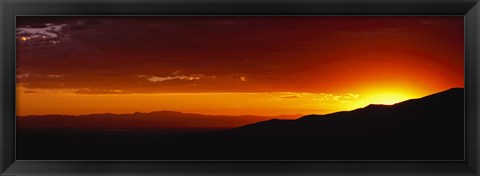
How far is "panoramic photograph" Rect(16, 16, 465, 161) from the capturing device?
79.9 inches

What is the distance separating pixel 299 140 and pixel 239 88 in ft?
1.05

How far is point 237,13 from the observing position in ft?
6.55

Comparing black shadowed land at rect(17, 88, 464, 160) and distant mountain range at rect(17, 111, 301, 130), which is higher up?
distant mountain range at rect(17, 111, 301, 130)

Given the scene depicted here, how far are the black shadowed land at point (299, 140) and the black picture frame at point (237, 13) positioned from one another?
0.03 metres

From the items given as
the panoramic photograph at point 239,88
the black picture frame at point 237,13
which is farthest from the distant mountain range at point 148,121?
the black picture frame at point 237,13

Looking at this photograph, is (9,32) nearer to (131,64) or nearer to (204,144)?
(131,64)

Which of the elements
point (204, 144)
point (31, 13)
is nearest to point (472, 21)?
Answer: point (204, 144)

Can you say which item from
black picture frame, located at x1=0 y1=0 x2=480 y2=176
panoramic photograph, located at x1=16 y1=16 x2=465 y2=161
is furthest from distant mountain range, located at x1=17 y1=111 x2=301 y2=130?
black picture frame, located at x1=0 y1=0 x2=480 y2=176

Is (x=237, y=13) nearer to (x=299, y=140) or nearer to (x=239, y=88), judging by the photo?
(x=239, y=88)

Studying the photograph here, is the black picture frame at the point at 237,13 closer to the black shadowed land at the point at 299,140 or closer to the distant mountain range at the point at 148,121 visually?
the black shadowed land at the point at 299,140

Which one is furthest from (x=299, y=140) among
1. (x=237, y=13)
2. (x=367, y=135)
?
(x=237, y=13)

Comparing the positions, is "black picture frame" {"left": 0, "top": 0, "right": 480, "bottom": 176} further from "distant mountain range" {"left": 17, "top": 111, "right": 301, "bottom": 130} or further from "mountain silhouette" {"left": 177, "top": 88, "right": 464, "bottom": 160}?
"distant mountain range" {"left": 17, "top": 111, "right": 301, "bottom": 130}

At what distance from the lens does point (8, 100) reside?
6.57 ft

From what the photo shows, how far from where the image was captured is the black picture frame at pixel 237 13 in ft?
6.50
